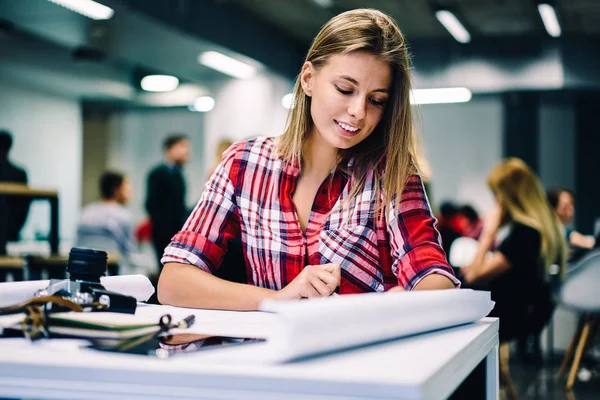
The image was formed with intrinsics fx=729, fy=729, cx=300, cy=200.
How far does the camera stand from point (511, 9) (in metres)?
6.39

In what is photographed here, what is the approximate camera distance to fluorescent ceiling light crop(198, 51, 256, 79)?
6.52 metres

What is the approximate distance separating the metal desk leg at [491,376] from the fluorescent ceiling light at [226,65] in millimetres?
5655

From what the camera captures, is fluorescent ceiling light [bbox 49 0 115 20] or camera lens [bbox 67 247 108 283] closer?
camera lens [bbox 67 247 108 283]

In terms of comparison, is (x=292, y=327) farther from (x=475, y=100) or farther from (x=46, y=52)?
(x=475, y=100)

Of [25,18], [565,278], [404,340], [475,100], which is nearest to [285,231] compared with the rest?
[404,340]

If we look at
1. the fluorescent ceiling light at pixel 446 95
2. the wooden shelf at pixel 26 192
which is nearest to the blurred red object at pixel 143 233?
the fluorescent ceiling light at pixel 446 95

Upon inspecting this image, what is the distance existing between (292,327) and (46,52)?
645 cm

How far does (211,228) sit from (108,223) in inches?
182

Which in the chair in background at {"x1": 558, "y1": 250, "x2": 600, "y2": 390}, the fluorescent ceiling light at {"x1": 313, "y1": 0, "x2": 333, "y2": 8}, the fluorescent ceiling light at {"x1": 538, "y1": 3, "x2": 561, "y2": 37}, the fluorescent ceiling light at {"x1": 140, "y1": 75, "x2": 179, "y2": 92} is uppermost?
the fluorescent ceiling light at {"x1": 313, "y1": 0, "x2": 333, "y2": 8}

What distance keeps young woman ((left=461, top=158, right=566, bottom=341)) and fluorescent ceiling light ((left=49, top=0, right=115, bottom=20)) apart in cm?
287

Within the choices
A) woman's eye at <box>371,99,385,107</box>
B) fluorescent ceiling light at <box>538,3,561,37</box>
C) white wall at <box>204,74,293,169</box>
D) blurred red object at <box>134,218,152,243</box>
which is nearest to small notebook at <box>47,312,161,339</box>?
woman's eye at <box>371,99,385,107</box>

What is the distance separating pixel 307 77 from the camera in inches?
57.0

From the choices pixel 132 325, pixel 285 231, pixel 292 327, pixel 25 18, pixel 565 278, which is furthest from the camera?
pixel 25 18

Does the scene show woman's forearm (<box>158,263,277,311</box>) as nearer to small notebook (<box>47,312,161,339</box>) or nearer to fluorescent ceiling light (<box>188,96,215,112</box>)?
small notebook (<box>47,312,161,339</box>)
